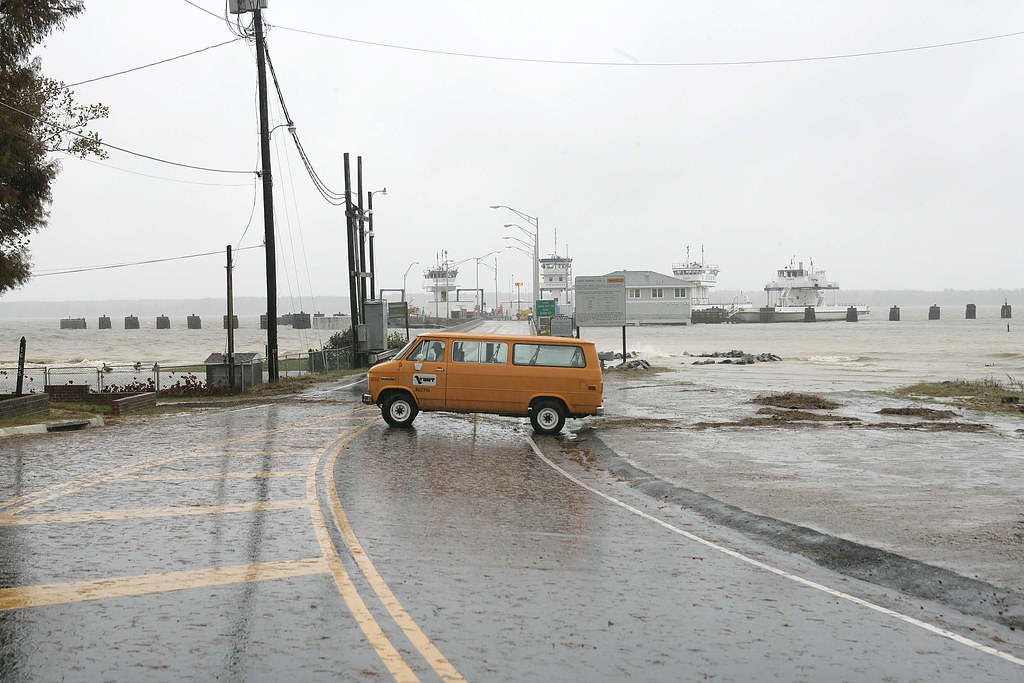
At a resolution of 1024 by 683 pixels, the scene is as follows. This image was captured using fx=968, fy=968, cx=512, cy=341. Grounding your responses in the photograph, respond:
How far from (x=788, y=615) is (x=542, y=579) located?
1923 mm

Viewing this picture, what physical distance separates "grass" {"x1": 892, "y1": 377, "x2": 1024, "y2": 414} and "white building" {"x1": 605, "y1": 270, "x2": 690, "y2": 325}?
121266 millimetres

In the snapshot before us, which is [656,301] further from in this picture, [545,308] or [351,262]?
[351,262]

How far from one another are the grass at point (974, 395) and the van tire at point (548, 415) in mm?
11628

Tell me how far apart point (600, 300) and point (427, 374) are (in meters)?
24.5

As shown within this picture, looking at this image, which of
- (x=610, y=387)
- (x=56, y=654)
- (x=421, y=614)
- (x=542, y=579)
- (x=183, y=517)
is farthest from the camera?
(x=610, y=387)

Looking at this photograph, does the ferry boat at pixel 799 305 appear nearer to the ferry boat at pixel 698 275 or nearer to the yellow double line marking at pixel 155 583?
the ferry boat at pixel 698 275

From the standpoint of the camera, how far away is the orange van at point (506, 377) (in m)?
18.9

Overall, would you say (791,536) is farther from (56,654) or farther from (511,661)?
(56,654)

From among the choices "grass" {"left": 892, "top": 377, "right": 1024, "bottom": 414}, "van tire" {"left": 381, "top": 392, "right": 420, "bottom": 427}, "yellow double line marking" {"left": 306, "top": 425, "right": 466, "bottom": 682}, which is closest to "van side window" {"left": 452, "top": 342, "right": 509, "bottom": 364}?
"van tire" {"left": 381, "top": 392, "right": 420, "bottom": 427}

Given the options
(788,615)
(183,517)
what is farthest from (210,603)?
(788,615)

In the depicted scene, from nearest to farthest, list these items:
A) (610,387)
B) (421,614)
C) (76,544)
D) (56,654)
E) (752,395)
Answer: (56,654)
(421,614)
(76,544)
(752,395)
(610,387)

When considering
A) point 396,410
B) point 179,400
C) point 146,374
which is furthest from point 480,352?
point 146,374

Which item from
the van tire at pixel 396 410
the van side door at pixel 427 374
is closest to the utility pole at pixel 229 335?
the van tire at pixel 396 410

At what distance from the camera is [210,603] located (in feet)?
22.3
